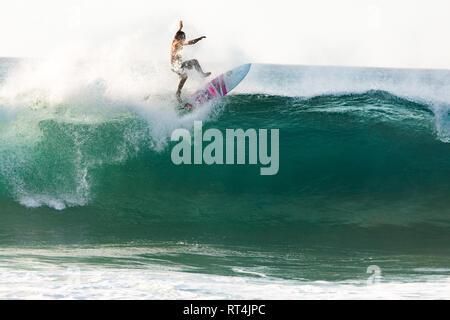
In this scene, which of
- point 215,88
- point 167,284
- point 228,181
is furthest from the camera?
point 215,88

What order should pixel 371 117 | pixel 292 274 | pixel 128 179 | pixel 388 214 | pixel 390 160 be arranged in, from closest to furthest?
pixel 292 274 → pixel 388 214 → pixel 128 179 → pixel 390 160 → pixel 371 117

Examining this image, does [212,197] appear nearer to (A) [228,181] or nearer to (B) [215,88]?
(A) [228,181]

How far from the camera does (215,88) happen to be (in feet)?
35.6

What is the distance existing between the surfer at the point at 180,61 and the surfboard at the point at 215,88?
289 mm

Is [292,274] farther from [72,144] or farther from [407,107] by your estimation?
[407,107]

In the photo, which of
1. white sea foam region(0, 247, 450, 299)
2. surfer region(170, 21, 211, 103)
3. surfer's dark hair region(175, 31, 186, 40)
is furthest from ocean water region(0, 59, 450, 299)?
surfer's dark hair region(175, 31, 186, 40)

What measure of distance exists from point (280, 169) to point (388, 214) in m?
2.14

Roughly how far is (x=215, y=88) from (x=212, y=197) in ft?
7.48

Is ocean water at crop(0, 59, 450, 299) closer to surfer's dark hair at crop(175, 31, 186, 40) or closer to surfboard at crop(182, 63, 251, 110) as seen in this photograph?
surfboard at crop(182, 63, 251, 110)

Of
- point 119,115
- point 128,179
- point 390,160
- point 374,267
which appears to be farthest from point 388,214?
point 119,115

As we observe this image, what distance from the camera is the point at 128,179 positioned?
10086 millimetres

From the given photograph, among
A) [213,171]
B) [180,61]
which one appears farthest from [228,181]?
[180,61]

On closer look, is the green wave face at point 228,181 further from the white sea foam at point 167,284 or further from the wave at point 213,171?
the white sea foam at point 167,284
